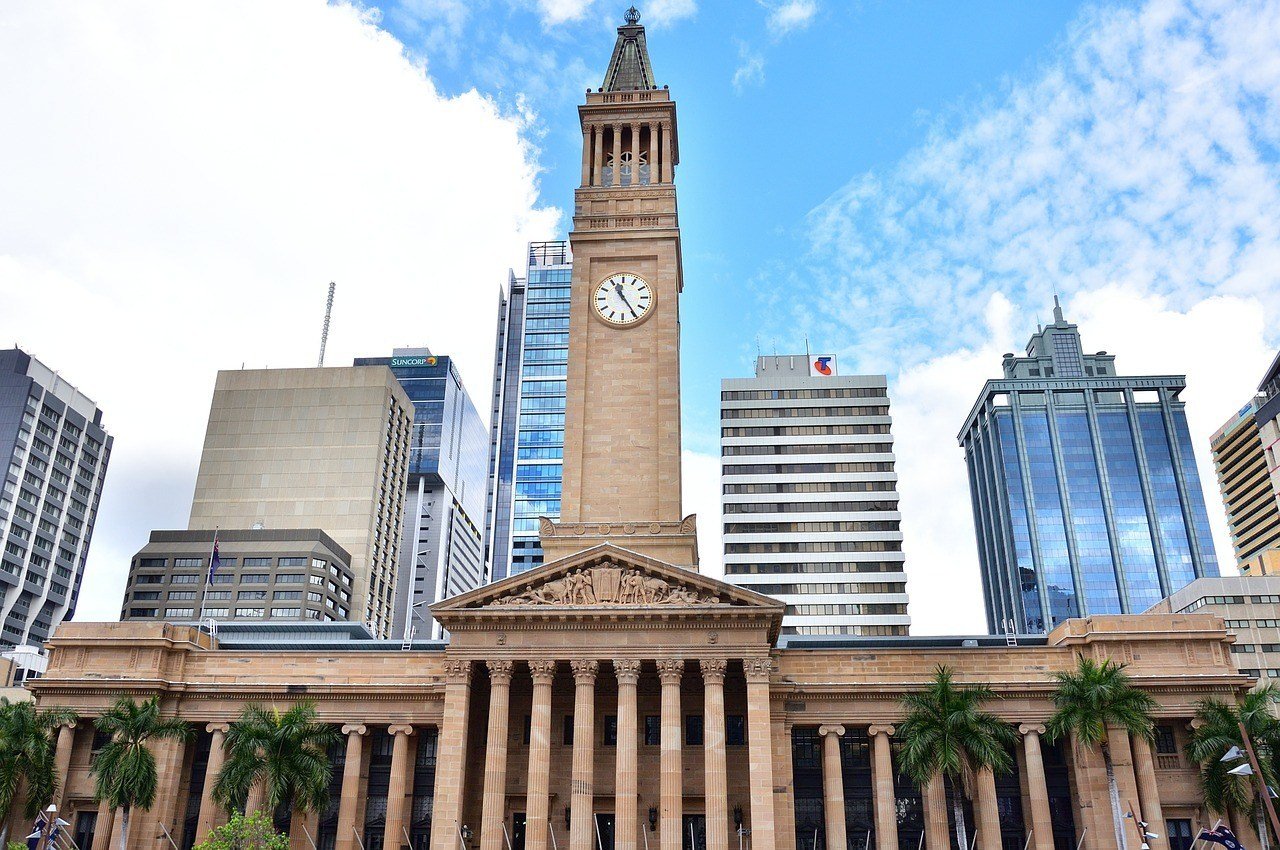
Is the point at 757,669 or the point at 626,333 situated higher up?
the point at 626,333

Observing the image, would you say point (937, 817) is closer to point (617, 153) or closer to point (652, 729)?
point (652, 729)

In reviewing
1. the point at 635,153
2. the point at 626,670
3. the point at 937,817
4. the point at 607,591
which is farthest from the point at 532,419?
the point at 937,817

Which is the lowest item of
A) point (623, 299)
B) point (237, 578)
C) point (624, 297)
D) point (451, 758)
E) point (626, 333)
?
point (451, 758)

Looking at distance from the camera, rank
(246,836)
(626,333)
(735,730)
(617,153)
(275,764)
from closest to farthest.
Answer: (246,836)
(275,764)
(735,730)
(626,333)
(617,153)

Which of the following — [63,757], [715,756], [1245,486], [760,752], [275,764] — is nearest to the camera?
[760,752]

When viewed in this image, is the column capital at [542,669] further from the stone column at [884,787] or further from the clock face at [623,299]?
the clock face at [623,299]

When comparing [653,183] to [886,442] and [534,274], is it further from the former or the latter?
[534,274]

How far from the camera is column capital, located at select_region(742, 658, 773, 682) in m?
52.5

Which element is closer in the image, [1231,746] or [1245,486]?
[1231,746]

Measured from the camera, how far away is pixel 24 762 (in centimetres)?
5378

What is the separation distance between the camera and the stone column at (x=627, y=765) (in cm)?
5006

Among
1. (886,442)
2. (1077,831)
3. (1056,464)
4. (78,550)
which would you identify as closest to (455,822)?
(1077,831)

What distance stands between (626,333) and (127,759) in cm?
3799

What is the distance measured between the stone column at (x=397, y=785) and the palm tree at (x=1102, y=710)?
34130 mm
